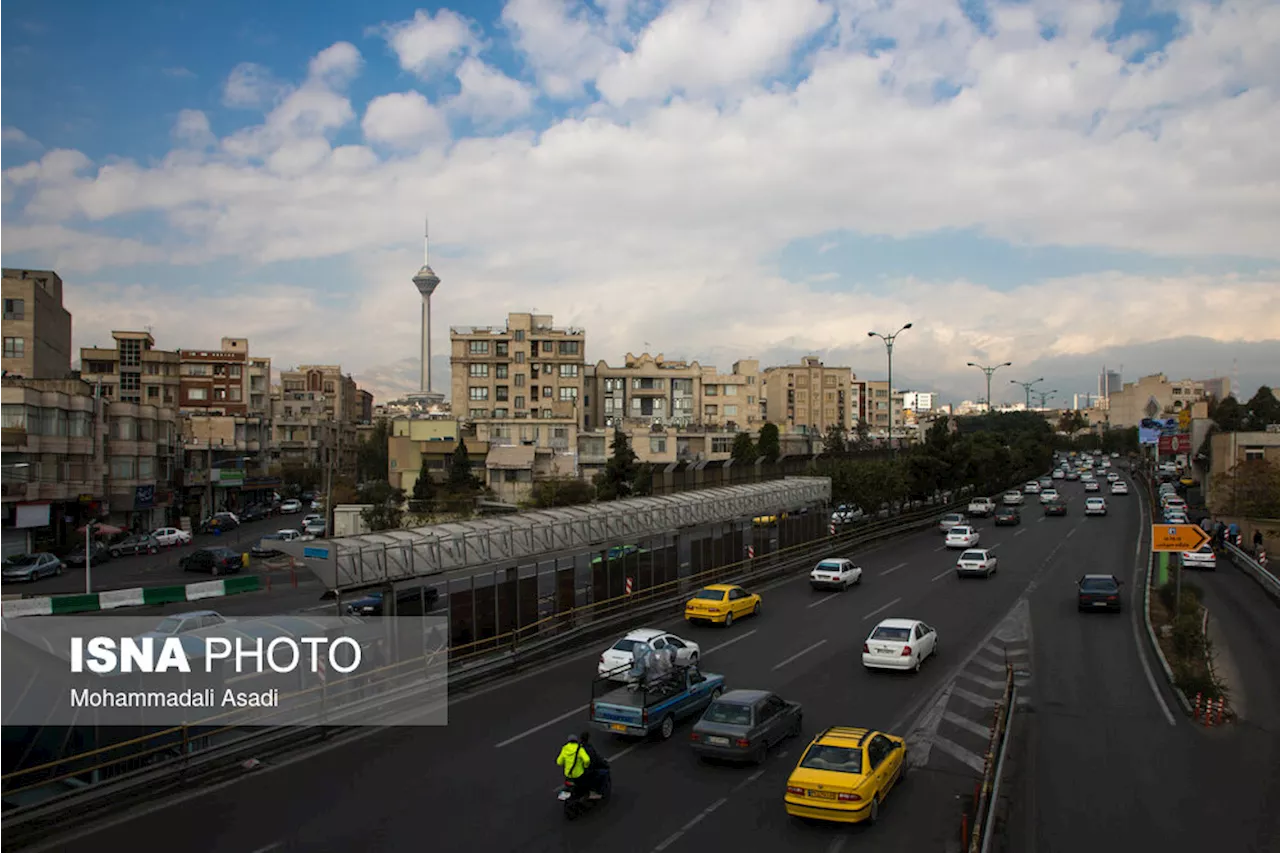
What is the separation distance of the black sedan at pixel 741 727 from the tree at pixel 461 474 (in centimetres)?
5446

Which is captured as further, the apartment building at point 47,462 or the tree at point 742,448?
the tree at point 742,448

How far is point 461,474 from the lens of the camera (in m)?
71.0

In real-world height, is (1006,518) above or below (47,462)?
below

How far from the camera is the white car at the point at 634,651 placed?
2102cm

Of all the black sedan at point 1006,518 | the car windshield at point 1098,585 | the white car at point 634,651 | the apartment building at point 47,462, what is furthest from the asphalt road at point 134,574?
the black sedan at point 1006,518

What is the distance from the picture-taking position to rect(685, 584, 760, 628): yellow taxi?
2891 cm

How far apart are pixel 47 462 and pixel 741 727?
162 ft

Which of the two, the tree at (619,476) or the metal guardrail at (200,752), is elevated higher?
the tree at (619,476)

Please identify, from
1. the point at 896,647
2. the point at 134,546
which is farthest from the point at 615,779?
the point at 134,546

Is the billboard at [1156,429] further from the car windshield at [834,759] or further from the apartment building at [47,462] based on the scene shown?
the apartment building at [47,462]

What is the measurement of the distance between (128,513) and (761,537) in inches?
1707

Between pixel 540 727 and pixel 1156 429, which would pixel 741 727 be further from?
pixel 1156 429

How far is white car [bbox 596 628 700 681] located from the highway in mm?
827

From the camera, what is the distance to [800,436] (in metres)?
117
